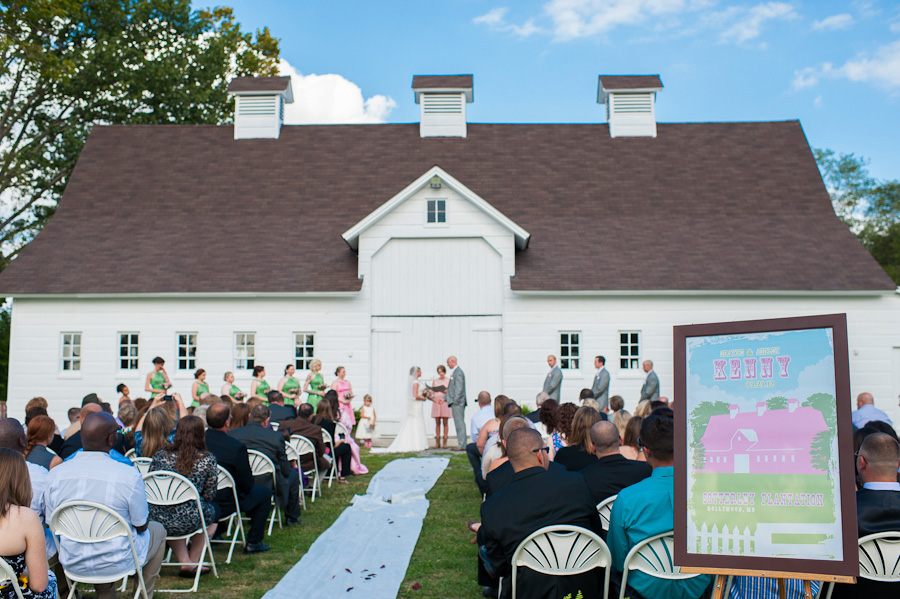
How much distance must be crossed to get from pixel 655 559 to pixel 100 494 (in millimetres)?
3802

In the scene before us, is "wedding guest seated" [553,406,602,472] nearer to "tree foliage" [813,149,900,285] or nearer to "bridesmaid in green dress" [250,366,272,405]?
"bridesmaid in green dress" [250,366,272,405]

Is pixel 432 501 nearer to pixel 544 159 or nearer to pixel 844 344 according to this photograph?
pixel 844 344

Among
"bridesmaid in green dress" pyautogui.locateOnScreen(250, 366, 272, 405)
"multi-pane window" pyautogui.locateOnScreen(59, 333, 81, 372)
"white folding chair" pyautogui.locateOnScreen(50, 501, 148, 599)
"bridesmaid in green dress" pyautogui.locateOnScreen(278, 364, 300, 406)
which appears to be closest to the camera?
"white folding chair" pyautogui.locateOnScreen(50, 501, 148, 599)

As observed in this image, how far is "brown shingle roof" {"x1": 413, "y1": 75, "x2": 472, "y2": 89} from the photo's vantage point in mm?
24109

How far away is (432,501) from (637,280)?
10656mm

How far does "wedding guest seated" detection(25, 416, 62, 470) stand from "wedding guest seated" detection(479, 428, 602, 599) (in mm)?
3866

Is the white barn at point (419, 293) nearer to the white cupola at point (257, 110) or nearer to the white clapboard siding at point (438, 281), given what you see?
the white clapboard siding at point (438, 281)

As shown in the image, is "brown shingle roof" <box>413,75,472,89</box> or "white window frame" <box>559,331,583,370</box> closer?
"white window frame" <box>559,331,583,370</box>

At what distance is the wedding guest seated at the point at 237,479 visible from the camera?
7.39 meters

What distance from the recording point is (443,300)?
1955cm

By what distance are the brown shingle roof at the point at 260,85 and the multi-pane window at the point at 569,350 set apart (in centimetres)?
1220

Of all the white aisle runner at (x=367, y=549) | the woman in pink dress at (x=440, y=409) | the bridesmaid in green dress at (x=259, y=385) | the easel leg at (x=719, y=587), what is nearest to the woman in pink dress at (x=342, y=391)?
the bridesmaid in green dress at (x=259, y=385)

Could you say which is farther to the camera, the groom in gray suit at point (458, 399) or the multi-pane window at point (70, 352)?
the multi-pane window at point (70, 352)

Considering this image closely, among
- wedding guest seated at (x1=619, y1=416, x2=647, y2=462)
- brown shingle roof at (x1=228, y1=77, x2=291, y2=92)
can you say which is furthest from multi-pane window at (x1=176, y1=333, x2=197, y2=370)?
wedding guest seated at (x1=619, y1=416, x2=647, y2=462)
